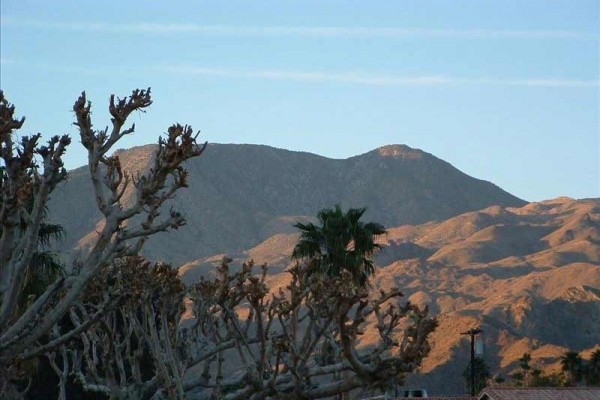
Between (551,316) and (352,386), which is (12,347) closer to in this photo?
(352,386)

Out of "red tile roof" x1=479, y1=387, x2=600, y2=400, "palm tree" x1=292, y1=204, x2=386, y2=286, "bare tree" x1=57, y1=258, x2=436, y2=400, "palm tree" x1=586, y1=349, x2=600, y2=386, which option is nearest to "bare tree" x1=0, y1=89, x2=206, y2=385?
"bare tree" x1=57, y1=258, x2=436, y2=400

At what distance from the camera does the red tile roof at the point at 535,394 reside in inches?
2170

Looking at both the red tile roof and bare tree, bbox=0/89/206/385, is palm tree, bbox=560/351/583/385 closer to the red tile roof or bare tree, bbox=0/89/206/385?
the red tile roof

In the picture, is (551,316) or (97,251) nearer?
(97,251)

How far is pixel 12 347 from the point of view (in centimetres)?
1802

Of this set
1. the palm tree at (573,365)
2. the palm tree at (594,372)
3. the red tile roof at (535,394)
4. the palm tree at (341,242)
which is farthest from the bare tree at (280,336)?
the palm tree at (573,365)

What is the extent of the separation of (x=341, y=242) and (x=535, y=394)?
14397 mm

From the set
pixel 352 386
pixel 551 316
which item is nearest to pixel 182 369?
pixel 352 386

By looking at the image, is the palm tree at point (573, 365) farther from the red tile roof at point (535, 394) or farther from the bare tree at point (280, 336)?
the bare tree at point (280, 336)

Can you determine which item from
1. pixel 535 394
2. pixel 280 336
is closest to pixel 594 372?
pixel 535 394

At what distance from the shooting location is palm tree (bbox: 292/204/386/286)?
4578 cm

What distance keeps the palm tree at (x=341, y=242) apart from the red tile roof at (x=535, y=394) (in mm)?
10549

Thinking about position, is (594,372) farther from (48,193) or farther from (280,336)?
(48,193)

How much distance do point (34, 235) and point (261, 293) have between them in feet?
17.9
